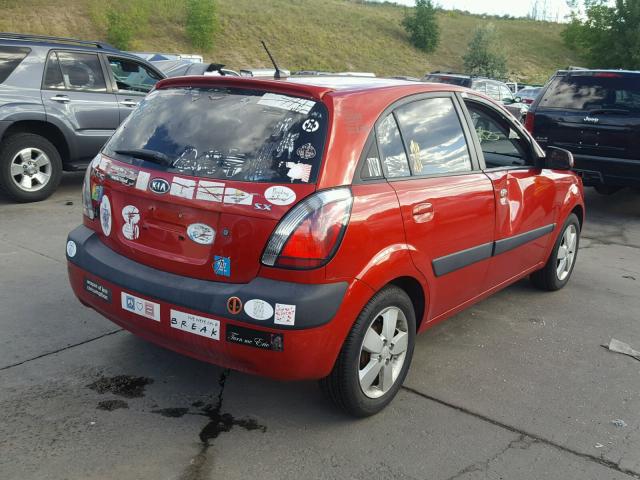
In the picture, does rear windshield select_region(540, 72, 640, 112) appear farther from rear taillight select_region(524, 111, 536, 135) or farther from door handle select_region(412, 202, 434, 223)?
door handle select_region(412, 202, 434, 223)

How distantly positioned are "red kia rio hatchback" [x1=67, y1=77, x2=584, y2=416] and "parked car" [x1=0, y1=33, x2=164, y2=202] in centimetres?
450

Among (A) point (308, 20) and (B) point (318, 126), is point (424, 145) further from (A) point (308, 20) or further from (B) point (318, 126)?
(A) point (308, 20)

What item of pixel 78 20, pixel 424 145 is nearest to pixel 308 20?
pixel 78 20

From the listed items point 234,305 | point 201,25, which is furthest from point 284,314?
point 201,25

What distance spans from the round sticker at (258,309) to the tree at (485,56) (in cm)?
6420

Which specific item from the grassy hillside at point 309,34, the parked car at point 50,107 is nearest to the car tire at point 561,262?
the parked car at point 50,107

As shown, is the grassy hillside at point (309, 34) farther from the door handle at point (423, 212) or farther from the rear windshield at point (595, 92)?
the door handle at point (423, 212)

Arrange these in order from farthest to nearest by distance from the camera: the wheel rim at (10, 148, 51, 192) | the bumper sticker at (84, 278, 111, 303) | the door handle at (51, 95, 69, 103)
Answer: the door handle at (51, 95, 69, 103), the wheel rim at (10, 148, 51, 192), the bumper sticker at (84, 278, 111, 303)

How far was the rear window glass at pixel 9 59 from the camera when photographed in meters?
7.28

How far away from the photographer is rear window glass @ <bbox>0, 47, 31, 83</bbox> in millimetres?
7277

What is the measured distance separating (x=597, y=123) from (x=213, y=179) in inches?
256

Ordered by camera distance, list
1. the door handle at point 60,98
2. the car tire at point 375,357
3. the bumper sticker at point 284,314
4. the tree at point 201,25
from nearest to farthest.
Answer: the bumper sticker at point 284,314 < the car tire at point 375,357 < the door handle at point 60,98 < the tree at point 201,25

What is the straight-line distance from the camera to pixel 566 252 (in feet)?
17.8

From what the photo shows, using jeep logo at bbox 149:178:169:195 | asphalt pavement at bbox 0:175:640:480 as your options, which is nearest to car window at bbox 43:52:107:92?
asphalt pavement at bbox 0:175:640:480
